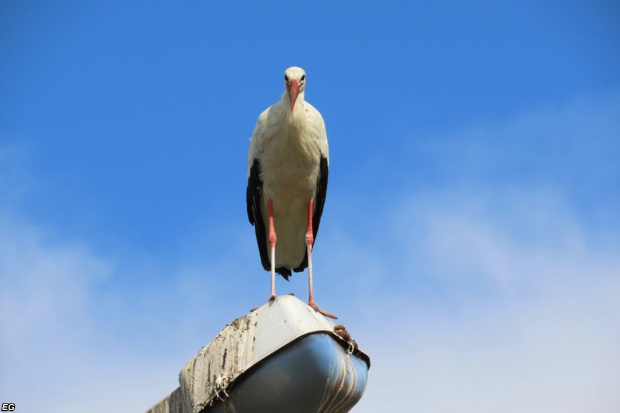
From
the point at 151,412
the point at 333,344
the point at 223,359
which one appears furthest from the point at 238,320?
the point at 151,412

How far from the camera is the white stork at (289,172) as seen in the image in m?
8.06

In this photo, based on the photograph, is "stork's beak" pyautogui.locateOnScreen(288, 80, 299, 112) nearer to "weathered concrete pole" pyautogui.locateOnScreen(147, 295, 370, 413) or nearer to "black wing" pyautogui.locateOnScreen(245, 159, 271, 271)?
"black wing" pyautogui.locateOnScreen(245, 159, 271, 271)

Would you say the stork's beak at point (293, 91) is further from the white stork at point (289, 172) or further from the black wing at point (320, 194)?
the black wing at point (320, 194)

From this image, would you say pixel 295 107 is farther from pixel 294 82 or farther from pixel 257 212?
pixel 257 212

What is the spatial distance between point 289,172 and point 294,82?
921 mm

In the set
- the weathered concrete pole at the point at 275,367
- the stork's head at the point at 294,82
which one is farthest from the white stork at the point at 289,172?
the weathered concrete pole at the point at 275,367

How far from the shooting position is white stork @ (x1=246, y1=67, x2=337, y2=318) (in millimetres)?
8062

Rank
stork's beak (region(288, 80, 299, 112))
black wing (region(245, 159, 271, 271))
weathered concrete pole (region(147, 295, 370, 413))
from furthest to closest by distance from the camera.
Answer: black wing (region(245, 159, 271, 271)) → stork's beak (region(288, 80, 299, 112)) → weathered concrete pole (region(147, 295, 370, 413))

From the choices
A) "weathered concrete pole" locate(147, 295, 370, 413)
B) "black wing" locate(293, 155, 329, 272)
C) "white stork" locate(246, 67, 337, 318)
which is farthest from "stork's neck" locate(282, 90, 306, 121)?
"weathered concrete pole" locate(147, 295, 370, 413)

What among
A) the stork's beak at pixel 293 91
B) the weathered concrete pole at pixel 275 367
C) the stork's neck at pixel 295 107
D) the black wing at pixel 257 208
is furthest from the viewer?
the black wing at pixel 257 208

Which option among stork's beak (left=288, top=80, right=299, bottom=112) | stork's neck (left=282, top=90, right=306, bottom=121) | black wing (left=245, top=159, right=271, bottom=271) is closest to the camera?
stork's beak (left=288, top=80, right=299, bottom=112)

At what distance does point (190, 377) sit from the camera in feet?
18.7

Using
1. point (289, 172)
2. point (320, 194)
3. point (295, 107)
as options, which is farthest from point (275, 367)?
point (320, 194)

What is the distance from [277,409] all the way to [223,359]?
1.70 ft
